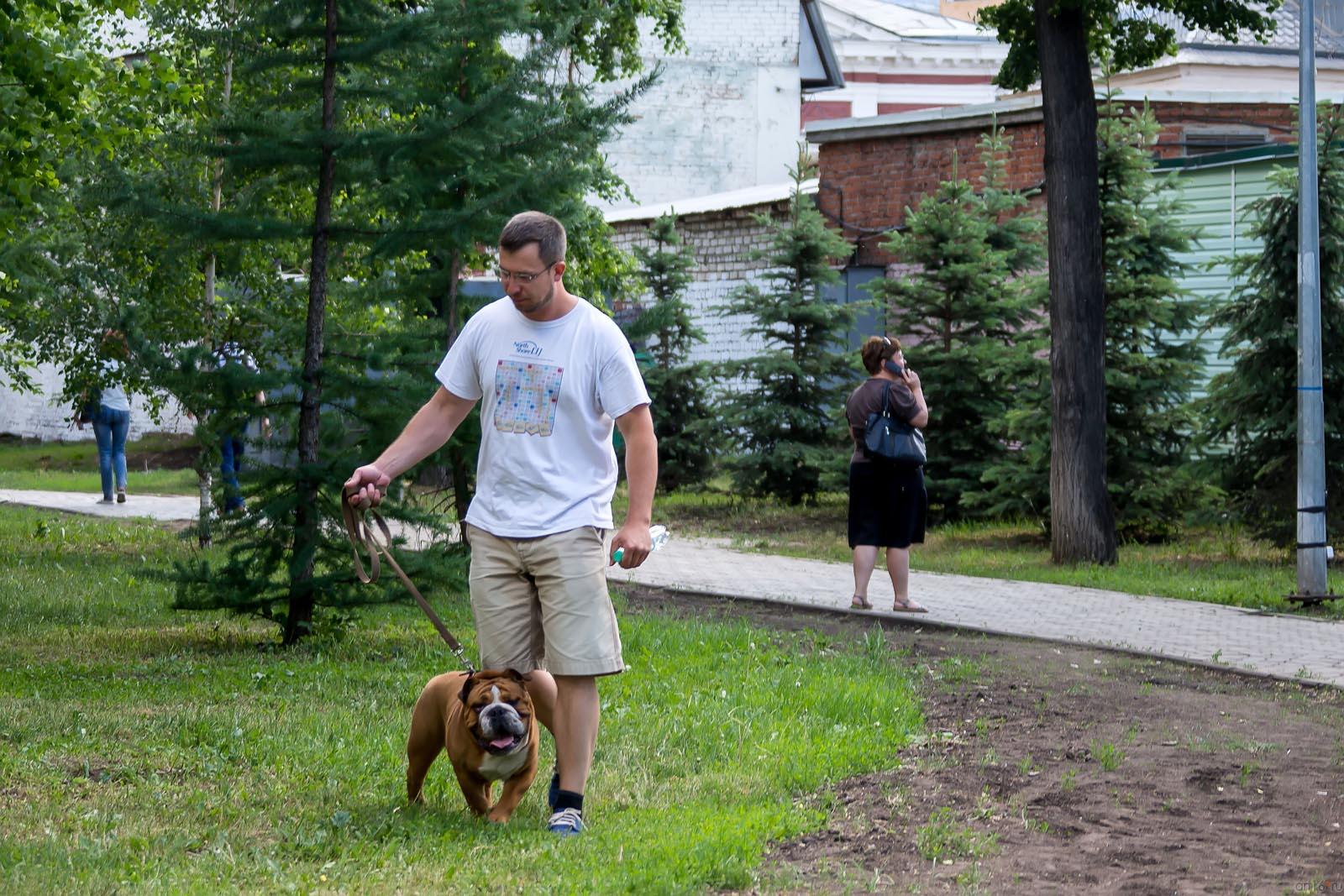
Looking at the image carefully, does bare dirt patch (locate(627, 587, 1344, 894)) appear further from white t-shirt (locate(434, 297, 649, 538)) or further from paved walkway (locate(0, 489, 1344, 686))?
white t-shirt (locate(434, 297, 649, 538))

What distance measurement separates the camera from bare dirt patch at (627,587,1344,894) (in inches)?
202

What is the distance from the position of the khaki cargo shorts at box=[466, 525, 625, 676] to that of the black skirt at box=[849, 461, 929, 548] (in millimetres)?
6062

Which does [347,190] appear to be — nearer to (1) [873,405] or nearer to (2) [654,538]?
(1) [873,405]

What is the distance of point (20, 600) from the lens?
11.5 metres

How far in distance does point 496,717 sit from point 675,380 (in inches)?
680

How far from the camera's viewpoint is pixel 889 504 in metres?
11.4

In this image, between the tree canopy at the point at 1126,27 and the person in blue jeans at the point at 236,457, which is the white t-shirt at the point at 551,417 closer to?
the person in blue jeans at the point at 236,457

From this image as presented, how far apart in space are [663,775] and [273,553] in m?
3.67

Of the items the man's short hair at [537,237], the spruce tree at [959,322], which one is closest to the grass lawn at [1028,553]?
the spruce tree at [959,322]

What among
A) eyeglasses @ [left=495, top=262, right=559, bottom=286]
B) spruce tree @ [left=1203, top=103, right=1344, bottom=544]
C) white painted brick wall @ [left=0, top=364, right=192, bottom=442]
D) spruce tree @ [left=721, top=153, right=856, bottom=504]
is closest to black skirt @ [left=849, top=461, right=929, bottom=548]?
spruce tree @ [left=1203, top=103, right=1344, bottom=544]

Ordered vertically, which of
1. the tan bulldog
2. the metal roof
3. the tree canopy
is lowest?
the tan bulldog

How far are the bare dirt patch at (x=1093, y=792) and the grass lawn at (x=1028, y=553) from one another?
151 inches

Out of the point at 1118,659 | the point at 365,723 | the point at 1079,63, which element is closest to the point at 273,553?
the point at 365,723

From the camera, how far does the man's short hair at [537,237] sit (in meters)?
5.26
